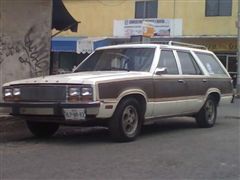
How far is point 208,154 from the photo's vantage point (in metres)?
8.46

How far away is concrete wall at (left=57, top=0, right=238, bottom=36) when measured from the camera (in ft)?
103

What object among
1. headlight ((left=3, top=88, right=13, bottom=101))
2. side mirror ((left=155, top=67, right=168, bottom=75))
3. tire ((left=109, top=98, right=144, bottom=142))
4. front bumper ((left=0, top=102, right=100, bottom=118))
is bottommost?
tire ((left=109, top=98, right=144, bottom=142))

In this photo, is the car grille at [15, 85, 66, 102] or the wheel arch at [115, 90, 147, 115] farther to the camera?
the wheel arch at [115, 90, 147, 115]

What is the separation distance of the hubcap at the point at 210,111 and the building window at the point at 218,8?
2014 centimetres

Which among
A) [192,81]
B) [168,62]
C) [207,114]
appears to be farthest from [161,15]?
[168,62]

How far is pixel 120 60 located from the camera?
1044 cm

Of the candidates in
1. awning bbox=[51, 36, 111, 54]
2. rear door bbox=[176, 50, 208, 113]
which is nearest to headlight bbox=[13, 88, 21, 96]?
rear door bbox=[176, 50, 208, 113]

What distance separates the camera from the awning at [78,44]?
1293 inches

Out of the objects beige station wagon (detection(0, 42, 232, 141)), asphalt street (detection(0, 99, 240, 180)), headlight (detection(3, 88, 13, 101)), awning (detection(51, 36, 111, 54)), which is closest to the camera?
asphalt street (detection(0, 99, 240, 180))

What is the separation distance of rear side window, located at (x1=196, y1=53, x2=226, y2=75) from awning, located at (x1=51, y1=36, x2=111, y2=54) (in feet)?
66.2

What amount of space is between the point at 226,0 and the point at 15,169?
25.8 m

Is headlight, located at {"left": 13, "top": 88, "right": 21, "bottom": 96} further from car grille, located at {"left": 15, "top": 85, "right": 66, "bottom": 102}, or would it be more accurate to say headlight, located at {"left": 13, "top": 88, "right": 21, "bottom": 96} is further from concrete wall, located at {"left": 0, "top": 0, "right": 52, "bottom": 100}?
concrete wall, located at {"left": 0, "top": 0, "right": 52, "bottom": 100}

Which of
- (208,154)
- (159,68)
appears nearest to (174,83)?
(159,68)

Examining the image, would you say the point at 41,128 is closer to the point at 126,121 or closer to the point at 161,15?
the point at 126,121
